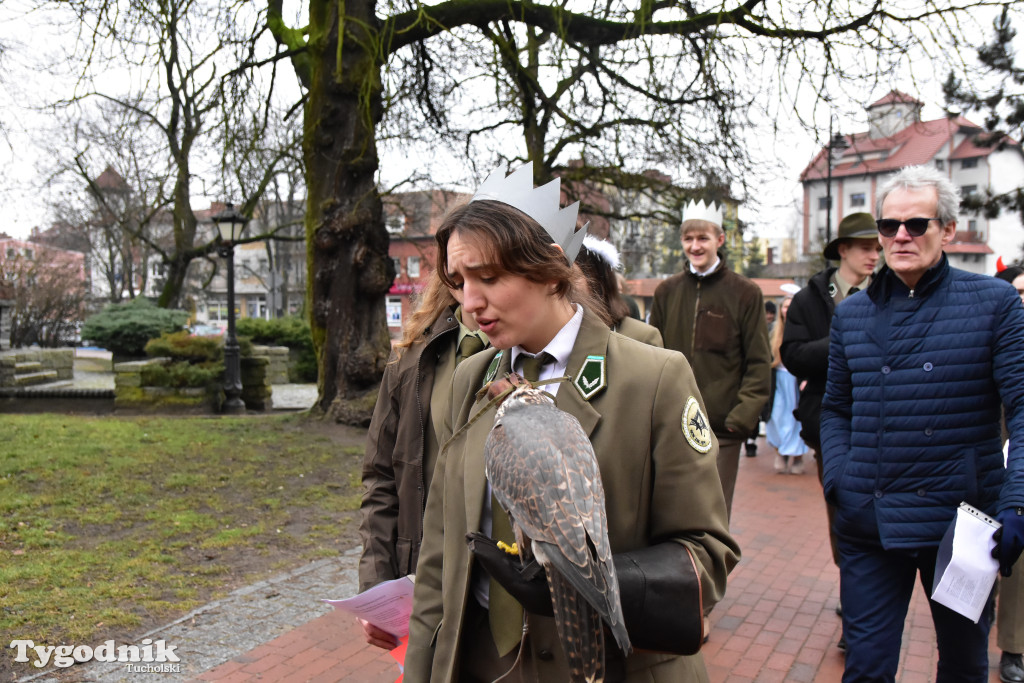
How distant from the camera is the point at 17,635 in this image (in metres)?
4.39

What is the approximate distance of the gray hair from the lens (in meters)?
3.02

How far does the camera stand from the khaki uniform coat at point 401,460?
2787 millimetres

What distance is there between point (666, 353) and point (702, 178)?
1197 centimetres

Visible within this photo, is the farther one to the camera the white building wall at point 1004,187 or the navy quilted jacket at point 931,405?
the white building wall at point 1004,187

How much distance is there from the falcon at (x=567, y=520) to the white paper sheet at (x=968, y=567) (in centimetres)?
167

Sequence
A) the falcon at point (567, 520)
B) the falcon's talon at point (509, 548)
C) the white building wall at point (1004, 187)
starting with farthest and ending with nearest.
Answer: the white building wall at point (1004, 187) → the falcon's talon at point (509, 548) → the falcon at point (567, 520)

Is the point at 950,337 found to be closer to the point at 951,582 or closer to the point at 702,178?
the point at 951,582

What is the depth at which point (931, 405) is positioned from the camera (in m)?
2.90

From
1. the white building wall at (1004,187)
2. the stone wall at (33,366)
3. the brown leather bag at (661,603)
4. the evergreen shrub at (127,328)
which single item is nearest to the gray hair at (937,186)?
the brown leather bag at (661,603)

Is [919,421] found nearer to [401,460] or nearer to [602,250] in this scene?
[602,250]

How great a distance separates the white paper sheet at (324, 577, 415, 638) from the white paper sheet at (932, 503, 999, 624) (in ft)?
5.73

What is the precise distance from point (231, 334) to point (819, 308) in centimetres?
1294

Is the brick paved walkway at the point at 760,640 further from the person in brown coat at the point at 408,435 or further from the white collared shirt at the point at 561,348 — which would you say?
the white collared shirt at the point at 561,348

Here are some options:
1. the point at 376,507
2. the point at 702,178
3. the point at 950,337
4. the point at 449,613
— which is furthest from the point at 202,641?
the point at 702,178
